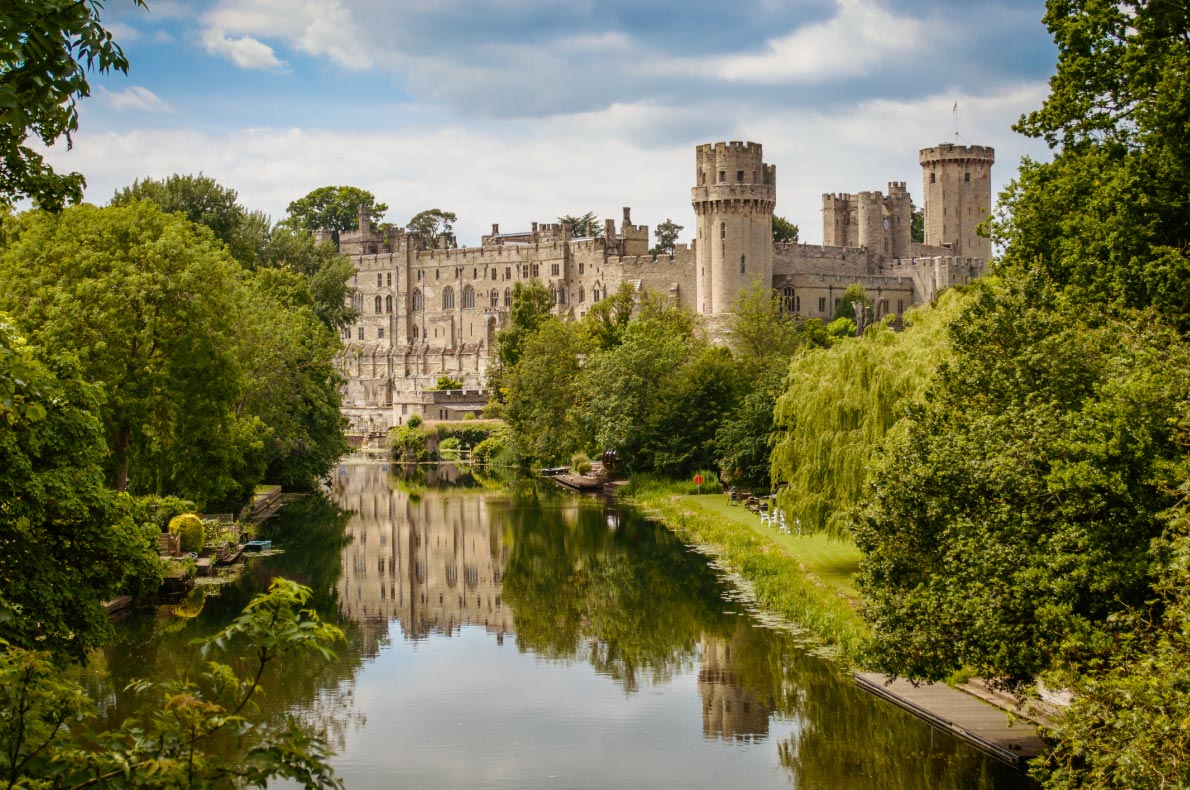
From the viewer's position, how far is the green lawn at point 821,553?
2638cm

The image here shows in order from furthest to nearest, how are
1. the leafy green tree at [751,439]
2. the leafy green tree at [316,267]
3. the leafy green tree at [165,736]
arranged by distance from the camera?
the leafy green tree at [316,267], the leafy green tree at [751,439], the leafy green tree at [165,736]

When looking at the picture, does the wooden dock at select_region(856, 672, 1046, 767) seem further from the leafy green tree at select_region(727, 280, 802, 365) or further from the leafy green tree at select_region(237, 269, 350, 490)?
the leafy green tree at select_region(727, 280, 802, 365)

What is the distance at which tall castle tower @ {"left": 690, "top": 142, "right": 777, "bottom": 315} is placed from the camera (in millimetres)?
79875

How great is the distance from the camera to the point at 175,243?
1188 inches

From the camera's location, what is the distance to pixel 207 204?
57.2m

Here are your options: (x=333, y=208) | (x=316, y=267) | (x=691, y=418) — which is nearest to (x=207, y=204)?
(x=316, y=267)

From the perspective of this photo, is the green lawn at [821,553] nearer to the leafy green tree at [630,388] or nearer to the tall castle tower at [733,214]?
the leafy green tree at [630,388]

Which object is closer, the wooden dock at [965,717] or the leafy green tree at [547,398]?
the wooden dock at [965,717]

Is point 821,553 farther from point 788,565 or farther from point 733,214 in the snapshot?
point 733,214

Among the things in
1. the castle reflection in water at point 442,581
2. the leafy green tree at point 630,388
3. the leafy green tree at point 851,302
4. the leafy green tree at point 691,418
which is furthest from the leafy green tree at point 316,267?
the leafy green tree at point 851,302

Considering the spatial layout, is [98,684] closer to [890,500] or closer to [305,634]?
[890,500]

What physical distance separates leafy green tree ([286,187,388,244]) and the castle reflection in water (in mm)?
73132

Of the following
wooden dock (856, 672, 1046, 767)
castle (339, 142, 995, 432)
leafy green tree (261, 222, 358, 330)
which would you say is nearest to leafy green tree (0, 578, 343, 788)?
wooden dock (856, 672, 1046, 767)

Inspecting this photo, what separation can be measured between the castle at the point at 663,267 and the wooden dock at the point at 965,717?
58256mm
